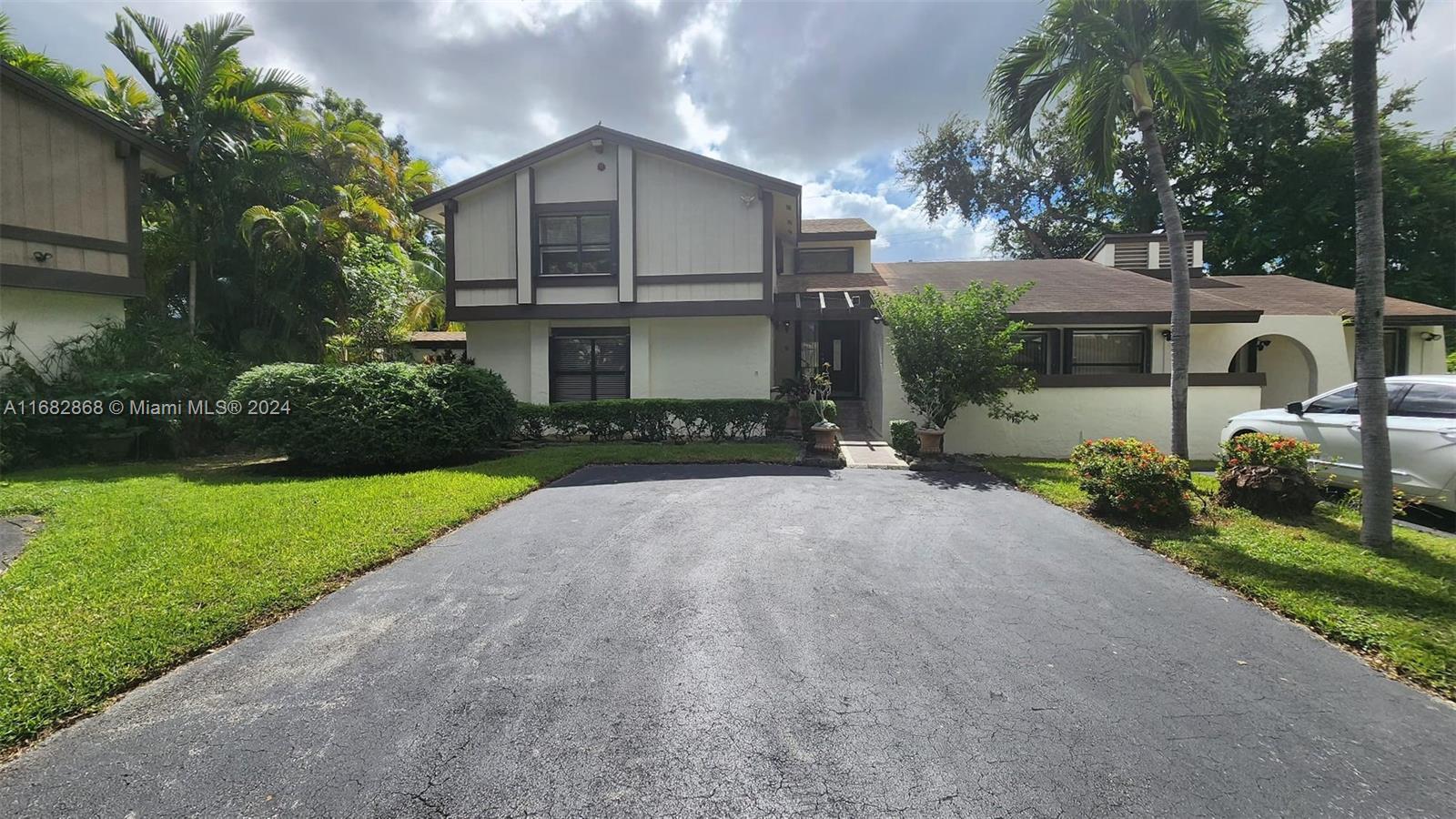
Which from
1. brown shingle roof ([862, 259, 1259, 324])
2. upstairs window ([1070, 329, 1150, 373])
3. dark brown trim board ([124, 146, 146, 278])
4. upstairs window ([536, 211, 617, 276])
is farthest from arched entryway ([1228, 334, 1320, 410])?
dark brown trim board ([124, 146, 146, 278])

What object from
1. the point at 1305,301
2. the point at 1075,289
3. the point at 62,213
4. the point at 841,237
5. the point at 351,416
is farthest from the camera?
the point at 841,237

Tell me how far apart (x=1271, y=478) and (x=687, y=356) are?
1042cm

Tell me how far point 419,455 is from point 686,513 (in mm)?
5358

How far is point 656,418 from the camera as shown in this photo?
40.6 feet

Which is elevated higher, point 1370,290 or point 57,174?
point 57,174

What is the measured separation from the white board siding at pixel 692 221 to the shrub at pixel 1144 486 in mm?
8397

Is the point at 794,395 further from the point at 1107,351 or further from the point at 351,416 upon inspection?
the point at 351,416

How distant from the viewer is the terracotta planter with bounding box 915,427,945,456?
10422mm

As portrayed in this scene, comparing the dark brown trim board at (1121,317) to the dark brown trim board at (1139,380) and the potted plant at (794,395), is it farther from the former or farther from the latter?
the potted plant at (794,395)

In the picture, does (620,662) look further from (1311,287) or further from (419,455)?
(1311,287)

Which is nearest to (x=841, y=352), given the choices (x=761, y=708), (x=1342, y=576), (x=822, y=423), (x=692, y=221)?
(x=692, y=221)

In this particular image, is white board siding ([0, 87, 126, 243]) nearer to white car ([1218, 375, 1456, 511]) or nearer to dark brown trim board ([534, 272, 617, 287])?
dark brown trim board ([534, 272, 617, 287])

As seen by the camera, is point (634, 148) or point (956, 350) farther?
point (634, 148)

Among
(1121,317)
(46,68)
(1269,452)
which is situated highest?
(46,68)
